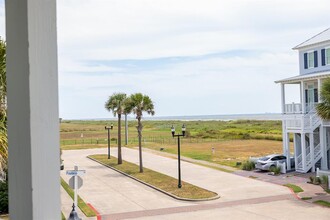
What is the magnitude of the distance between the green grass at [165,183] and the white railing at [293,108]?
10099 millimetres

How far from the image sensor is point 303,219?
15367 millimetres

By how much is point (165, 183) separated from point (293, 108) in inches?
443

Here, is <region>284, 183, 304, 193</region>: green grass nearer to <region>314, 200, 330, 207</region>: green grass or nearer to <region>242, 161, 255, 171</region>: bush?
<region>314, 200, 330, 207</region>: green grass

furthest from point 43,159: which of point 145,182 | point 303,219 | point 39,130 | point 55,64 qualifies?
point 145,182

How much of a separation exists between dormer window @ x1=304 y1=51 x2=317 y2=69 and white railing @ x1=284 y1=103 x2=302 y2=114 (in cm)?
405

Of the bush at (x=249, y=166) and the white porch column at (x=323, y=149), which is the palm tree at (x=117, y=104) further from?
the white porch column at (x=323, y=149)

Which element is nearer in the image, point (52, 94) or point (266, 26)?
point (52, 94)

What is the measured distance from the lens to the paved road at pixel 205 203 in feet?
54.3

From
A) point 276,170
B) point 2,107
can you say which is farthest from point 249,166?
point 2,107

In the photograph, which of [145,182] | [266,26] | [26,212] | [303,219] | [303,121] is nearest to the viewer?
[26,212]

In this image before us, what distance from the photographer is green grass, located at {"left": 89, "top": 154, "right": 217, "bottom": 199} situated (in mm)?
20566

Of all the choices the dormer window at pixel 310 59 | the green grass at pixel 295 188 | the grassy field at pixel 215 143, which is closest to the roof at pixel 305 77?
the dormer window at pixel 310 59

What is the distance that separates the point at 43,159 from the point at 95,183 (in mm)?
24498

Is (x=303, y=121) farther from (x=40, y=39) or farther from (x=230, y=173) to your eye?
(x=40, y=39)
